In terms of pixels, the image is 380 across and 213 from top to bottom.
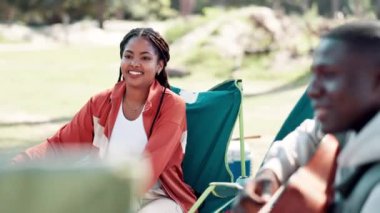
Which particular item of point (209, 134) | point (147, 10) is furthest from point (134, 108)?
point (147, 10)

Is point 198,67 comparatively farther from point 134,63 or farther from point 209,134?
point 134,63

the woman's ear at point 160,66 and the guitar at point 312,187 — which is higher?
the guitar at point 312,187

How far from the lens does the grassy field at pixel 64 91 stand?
28.8 feet

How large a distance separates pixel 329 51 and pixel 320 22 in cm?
1483

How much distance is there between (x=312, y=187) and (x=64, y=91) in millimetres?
10658

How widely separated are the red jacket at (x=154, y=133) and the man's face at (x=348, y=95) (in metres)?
1.63

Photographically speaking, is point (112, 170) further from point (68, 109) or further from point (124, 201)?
→ point (68, 109)

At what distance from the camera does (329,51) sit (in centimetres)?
158

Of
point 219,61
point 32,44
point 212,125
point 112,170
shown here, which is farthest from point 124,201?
point 32,44

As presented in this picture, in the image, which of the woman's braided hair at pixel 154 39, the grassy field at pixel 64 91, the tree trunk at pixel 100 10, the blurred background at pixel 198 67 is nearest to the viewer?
the woman's braided hair at pixel 154 39

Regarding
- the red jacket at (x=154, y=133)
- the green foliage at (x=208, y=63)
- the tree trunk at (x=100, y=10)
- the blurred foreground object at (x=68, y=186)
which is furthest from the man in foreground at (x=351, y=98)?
the tree trunk at (x=100, y=10)

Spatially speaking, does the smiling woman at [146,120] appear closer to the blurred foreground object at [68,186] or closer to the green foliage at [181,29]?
the blurred foreground object at [68,186]

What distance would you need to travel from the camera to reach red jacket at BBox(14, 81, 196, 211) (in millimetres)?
3176

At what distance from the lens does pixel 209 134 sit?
144 inches
